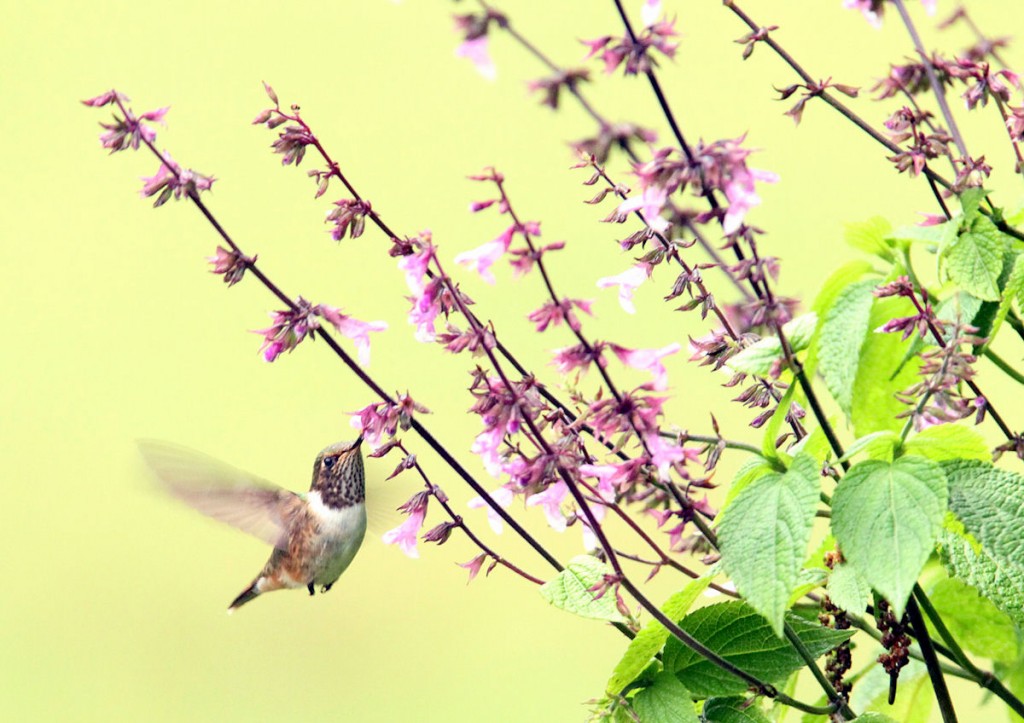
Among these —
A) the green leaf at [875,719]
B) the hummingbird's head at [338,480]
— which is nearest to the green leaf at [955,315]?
the green leaf at [875,719]

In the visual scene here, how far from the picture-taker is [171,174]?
0.76 m

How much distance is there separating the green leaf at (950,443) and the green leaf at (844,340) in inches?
1.7

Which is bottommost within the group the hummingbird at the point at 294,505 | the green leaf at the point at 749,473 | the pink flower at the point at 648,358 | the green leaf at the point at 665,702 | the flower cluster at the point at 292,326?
the green leaf at the point at 665,702

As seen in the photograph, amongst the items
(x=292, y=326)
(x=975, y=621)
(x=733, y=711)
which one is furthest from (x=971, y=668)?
(x=292, y=326)

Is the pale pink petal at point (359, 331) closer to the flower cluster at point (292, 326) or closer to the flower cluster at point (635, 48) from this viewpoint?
the flower cluster at point (292, 326)

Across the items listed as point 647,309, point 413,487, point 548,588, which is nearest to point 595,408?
point 548,588

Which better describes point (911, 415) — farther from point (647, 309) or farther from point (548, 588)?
point (647, 309)

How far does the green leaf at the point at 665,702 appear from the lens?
2.31 feet

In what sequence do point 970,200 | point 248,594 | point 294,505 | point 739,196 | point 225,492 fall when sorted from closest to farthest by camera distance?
point 739,196, point 970,200, point 225,492, point 294,505, point 248,594

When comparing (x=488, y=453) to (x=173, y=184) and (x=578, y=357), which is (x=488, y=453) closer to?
(x=578, y=357)

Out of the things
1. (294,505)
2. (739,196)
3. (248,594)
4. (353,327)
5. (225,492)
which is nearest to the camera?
(739,196)

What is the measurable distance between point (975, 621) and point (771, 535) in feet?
0.87

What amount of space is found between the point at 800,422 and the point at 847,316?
0.17 m

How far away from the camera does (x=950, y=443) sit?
693 mm
